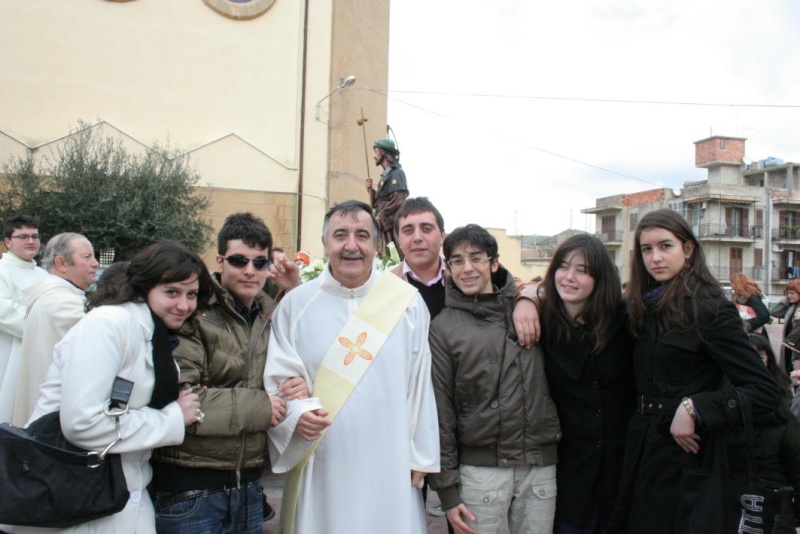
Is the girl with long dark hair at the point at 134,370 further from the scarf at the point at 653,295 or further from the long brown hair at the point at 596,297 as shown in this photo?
the scarf at the point at 653,295

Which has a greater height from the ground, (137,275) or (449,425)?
(137,275)

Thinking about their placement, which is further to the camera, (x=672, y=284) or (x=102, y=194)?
(x=102, y=194)

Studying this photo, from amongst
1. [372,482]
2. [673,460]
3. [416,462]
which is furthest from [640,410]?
[372,482]

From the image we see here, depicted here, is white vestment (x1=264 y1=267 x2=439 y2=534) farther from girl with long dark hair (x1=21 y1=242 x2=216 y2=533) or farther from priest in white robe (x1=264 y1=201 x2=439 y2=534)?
girl with long dark hair (x1=21 y1=242 x2=216 y2=533)

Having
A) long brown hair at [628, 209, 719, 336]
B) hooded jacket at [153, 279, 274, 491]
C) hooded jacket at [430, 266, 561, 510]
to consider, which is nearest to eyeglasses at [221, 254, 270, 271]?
hooded jacket at [153, 279, 274, 491]

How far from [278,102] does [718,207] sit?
3437 centimetres

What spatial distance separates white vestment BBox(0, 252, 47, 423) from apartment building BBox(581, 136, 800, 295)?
37842 mm

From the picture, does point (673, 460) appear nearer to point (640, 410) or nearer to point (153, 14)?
point (640, 410)

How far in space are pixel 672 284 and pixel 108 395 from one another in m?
2.20

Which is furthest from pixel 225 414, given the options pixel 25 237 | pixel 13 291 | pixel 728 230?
pixel 728 230

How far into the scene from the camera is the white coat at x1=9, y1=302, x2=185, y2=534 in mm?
1871

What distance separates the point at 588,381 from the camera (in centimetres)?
257

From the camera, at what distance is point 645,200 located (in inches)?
1660

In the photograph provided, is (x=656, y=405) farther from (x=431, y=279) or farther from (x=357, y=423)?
(x=431, y=279)
